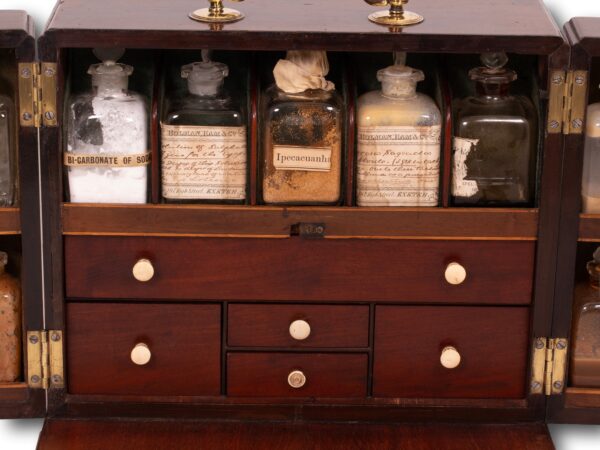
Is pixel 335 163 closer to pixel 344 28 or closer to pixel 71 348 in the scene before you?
pixel 344 28

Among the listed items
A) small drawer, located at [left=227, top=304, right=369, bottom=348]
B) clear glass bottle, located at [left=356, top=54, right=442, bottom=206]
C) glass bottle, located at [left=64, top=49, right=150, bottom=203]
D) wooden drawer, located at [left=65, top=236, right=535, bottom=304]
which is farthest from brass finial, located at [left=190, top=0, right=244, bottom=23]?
small drawer, located at [left=227, top=304, right=369, bottom=348]

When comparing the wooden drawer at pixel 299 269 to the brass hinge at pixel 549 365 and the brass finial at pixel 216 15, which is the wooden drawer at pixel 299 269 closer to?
the brass hinge at pixel 549 365

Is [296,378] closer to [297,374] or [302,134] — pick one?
[297,374]

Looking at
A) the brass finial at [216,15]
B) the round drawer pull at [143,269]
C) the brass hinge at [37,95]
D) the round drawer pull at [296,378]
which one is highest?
the brass finial at [216,15]

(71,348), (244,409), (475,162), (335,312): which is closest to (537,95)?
(475,162)

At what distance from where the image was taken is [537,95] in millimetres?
2439

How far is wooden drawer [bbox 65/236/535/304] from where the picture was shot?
8.05 ft

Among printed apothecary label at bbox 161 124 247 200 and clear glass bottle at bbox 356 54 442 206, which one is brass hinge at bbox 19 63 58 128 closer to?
printed apothecary label at bbox 161 124 247 200

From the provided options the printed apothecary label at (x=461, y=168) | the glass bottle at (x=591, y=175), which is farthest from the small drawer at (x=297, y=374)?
the glass bottle at (x=591, y=175)

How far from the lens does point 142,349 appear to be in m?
2.50

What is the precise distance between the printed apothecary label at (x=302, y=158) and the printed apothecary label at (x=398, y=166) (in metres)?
0.06

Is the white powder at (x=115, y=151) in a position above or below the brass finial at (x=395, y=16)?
below

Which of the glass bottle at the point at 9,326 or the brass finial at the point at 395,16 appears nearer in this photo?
the brass finial at the point at 395,16

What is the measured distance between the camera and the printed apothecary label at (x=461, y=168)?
7.93ft
